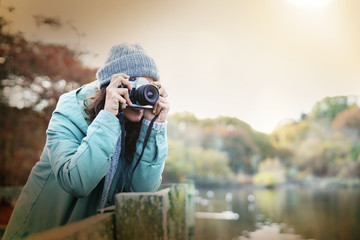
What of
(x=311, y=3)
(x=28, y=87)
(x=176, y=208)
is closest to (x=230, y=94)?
(x=311, y=3)

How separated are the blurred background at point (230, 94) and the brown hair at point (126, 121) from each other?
23cm

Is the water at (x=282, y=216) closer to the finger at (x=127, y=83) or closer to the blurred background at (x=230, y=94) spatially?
the blurred background at (x=230, y=94)

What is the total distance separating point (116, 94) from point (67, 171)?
21 cm

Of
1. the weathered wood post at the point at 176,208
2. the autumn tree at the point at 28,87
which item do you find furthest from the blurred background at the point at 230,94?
the weathered wood post at the point at 176,208

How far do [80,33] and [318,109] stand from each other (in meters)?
7.93

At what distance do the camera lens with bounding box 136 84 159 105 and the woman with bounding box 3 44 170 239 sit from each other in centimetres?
2

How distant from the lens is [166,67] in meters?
6.54

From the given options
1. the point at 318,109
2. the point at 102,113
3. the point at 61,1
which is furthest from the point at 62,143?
the point at 318,109

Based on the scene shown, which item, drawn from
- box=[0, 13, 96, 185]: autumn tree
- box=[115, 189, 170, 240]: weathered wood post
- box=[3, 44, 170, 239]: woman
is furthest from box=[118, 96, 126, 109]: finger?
box=[0, 13, 96, 185]: autumn tree

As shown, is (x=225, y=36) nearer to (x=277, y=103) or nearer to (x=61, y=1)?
(x=277, y=103)


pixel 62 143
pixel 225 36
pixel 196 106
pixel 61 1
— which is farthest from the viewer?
pixel 196 106

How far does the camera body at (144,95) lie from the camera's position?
0.91m

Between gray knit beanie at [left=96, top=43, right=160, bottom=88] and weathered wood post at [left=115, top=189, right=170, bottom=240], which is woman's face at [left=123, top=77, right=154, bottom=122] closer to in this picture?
gray knit beanie at [left=96, top=43, right=160, bottom=88]

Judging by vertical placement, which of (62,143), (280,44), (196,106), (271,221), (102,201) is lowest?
(271,221)
